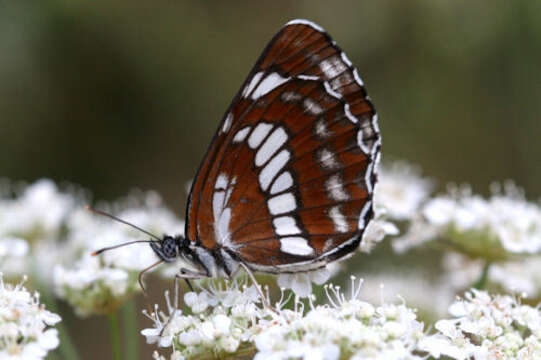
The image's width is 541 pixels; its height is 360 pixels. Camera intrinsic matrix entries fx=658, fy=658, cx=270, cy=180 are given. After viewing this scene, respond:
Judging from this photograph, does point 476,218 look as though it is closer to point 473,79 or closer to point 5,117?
point 473,79

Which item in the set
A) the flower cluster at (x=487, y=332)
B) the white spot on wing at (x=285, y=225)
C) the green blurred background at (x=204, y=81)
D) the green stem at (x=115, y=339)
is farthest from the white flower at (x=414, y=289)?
the green blurred background at (x=204, y=81)

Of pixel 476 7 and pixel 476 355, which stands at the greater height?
pixel 476 7

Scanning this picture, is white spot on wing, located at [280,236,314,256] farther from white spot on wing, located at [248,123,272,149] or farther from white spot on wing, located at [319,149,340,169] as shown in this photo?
white spot on wing, located at [248,123,272,149]

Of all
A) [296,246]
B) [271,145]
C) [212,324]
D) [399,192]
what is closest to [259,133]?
[271,145]

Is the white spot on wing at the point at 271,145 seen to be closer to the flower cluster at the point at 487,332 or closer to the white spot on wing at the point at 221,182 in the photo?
the white spot on wing at the point at 221,182

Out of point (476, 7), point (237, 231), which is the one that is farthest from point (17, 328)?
point (476, 7)

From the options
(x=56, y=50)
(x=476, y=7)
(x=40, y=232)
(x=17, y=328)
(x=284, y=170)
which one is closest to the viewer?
(x=17, y=328)
